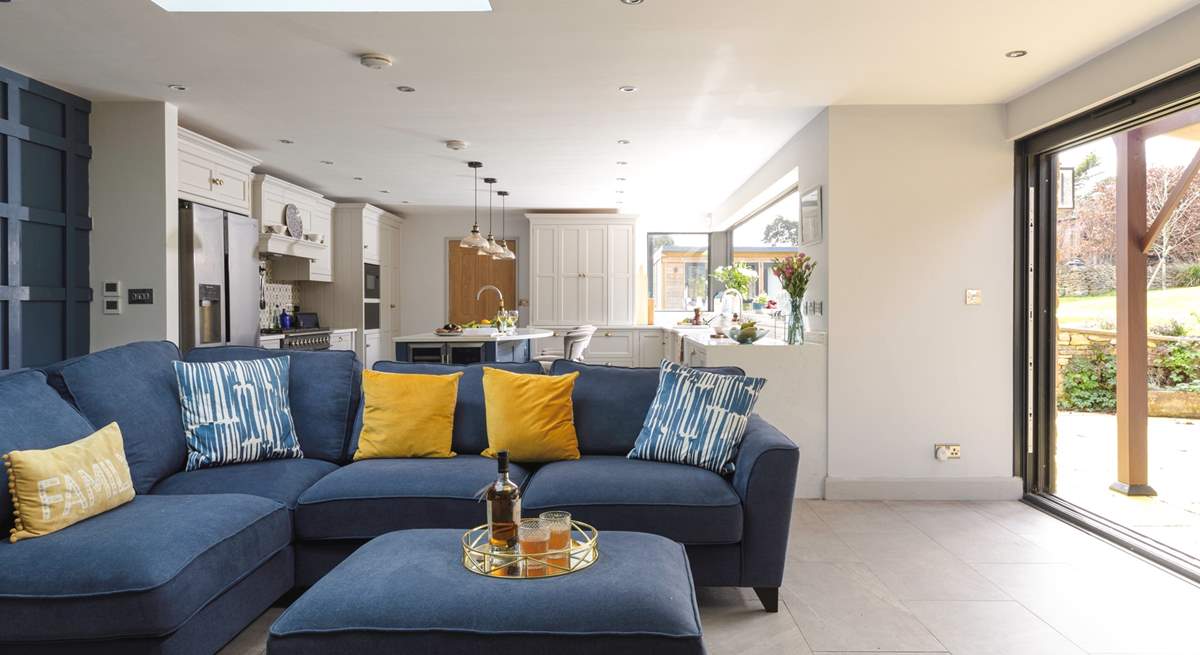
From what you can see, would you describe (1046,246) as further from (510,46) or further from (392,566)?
(392,566)

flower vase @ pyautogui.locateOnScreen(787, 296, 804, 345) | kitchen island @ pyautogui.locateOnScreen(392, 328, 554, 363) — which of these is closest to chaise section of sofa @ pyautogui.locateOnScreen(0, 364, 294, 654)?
flower vase @ pyautogui.locateOnScreen(787, 296, 804, 345)

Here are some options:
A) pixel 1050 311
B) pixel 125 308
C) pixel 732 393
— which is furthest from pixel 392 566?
pixel 1050 311

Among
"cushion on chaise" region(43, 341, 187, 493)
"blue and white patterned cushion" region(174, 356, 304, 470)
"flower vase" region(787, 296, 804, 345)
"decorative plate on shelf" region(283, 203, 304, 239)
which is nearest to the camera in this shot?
"cushion on chaise" region(43, 341, 187, 493)

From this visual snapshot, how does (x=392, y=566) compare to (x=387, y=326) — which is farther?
(x=387, y=326)

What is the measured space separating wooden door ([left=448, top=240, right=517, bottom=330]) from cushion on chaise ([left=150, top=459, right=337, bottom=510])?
22.1 ft

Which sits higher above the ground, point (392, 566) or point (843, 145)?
point (843, 145)

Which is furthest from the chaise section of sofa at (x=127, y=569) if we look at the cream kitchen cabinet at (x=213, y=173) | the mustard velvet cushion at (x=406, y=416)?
the cream kitchen cabinet at (x=213, y=173)

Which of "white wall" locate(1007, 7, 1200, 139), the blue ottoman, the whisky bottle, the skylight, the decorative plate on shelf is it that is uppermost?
the skylight

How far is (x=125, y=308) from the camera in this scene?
4.49 metres

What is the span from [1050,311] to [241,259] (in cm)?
580

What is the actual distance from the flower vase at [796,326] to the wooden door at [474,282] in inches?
219

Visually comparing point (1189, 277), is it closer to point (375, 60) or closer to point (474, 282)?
point (375, 60)

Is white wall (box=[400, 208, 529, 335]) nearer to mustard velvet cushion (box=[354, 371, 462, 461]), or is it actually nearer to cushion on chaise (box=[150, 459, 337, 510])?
mustard velvet cushion (box=[354, 371, 462, 461])

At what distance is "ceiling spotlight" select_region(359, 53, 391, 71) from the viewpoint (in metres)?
3.55
